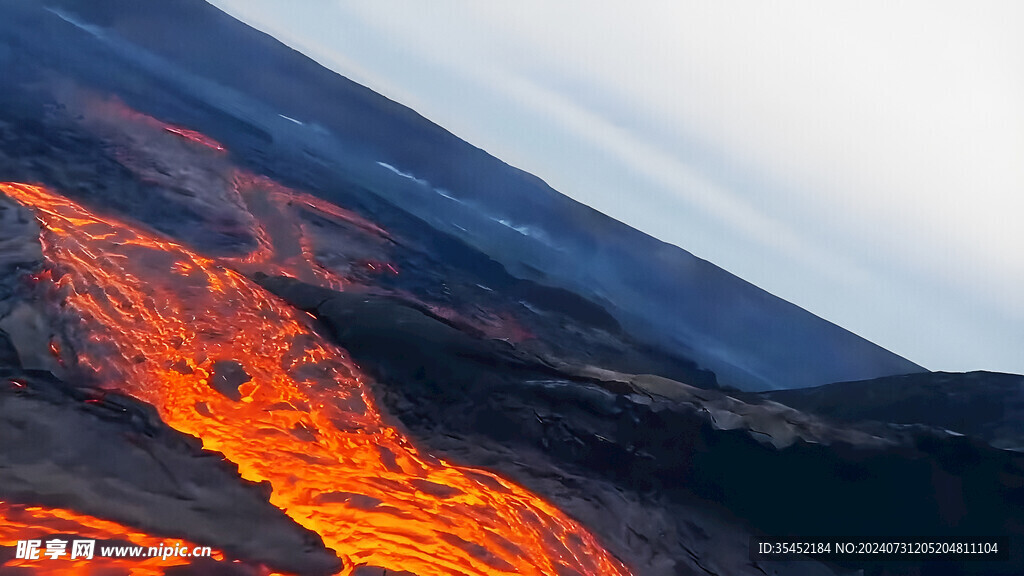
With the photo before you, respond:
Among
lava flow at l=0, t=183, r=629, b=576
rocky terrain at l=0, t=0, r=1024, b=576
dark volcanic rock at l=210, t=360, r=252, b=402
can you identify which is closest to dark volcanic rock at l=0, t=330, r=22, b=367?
rocky terrain at l=0, t=0, r=1024, b=576

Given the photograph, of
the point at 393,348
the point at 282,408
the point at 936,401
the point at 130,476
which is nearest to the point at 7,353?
the point at 130,476

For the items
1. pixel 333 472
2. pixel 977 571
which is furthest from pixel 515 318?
pixel 977 571

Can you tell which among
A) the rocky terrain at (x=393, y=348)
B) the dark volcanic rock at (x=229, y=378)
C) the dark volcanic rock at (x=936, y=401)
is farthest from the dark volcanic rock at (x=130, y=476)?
the dark volcanic rock at (x=936, y=401)

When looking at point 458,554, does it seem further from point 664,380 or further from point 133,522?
point 664,380

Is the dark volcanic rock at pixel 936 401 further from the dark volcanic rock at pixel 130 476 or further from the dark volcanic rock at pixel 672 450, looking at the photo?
the dark volcanic rock at pixel 130 476

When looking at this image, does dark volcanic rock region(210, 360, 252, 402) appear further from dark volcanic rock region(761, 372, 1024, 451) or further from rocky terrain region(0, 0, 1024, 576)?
dark volcanic rock region(761, 372, 1024, 451)

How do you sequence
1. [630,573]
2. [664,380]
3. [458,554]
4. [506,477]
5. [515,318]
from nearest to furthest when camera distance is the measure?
[458,554] → [630,573] → [506,477] → [664,380] → [515,318]
